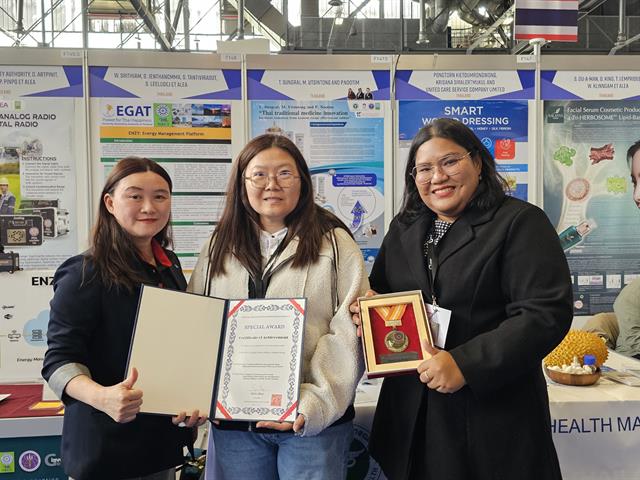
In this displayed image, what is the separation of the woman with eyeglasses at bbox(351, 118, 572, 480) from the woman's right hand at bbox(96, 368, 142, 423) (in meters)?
0.64

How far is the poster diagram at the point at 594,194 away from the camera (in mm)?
4043

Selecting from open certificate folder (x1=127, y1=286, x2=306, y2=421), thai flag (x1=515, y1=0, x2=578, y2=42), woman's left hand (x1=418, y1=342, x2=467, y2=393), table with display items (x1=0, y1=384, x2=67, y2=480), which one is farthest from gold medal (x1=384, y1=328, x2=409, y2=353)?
thai flag (x1=515, y1=0, x2=578, y2=42)

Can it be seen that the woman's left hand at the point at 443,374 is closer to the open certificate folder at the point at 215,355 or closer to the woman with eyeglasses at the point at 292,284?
the woman with eyeglasses at the point at 292,284

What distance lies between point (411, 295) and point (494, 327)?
0.25m

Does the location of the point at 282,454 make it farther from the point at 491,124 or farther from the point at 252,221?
the point at 491,124

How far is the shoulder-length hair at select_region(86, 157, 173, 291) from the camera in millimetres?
1612

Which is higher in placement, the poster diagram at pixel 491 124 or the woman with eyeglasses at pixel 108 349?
the poster diagram at pixel 491 124

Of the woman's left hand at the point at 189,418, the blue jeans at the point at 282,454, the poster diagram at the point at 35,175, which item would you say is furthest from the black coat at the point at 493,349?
the poster diagram at the point at 35,175

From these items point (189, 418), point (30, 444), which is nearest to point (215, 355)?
point (189, 418)

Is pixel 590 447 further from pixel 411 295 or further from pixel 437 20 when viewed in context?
pixel 437 20

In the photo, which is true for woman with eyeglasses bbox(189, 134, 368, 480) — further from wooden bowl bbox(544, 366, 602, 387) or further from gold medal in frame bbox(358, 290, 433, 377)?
wooden bowl bbox(544, 366, 602, 387)

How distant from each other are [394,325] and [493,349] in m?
0.28

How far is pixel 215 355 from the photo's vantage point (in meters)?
1.58

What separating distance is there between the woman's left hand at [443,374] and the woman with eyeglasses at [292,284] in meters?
0.22
